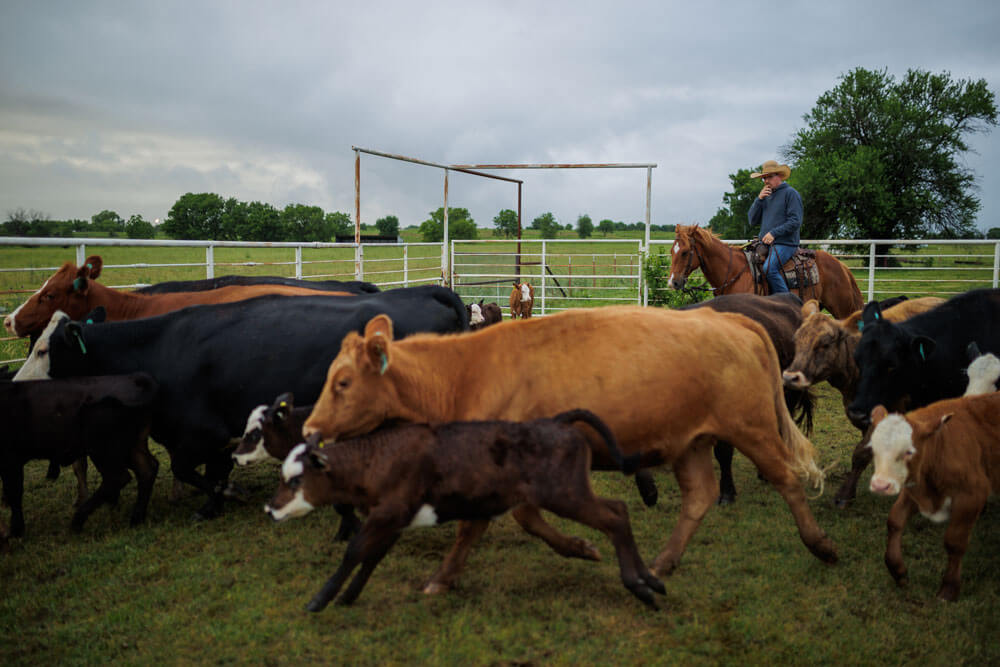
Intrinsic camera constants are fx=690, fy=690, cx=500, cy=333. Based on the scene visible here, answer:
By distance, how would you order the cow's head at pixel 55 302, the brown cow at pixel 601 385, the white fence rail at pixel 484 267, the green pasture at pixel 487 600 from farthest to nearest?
1. the white fence rail at pixel 484 267
2. the cow's head at pixel 55 302
3. the brown cow at pixel 601 385
4. the green pasture at pixel 487 600

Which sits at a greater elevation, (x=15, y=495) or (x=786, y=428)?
(x=786, y=428)

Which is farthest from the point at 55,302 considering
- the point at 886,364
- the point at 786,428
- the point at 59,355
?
the point at 886,364

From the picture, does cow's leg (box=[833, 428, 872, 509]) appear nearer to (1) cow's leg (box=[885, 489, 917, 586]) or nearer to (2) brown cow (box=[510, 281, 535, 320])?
(1) cow's leg (box=[885, 489, 917, 586])

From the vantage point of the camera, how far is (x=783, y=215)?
9195 mm

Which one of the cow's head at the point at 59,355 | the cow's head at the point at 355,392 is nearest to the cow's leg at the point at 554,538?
the cow's head at the point at 355,392

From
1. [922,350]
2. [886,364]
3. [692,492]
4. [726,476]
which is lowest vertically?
[726,476]

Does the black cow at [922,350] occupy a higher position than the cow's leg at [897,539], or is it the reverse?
the black cow at [922,350]

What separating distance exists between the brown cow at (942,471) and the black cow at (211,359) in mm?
3127

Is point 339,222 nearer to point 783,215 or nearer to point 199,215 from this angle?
point 199,215

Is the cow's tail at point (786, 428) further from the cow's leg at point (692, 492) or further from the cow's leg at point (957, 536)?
the cow's leg at point (957, 536)

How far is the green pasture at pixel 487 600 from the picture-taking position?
3025 millimetres

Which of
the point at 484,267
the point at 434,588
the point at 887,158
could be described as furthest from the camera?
the point at 887,158

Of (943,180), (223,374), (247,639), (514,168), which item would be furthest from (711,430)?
(943,180)

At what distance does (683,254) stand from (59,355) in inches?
291
